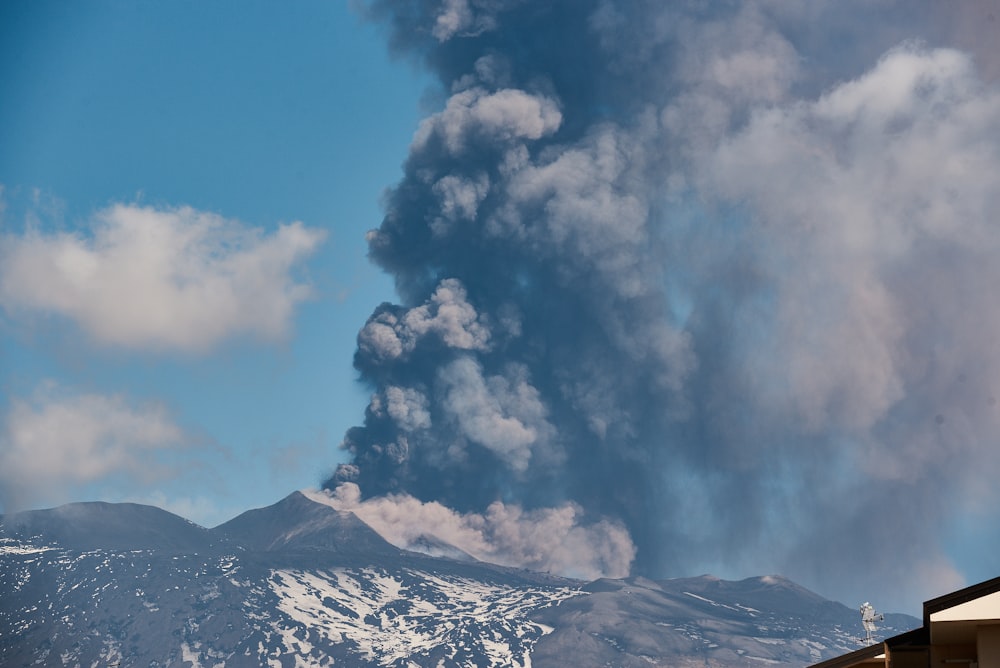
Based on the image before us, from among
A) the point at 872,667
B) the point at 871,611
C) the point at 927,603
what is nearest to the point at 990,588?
the point at 927,603

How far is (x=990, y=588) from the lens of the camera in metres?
22.6

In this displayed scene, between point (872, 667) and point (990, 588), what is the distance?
5.25 metres

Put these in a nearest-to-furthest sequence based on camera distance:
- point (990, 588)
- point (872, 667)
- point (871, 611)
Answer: point (990, 588) → point (872, 667) → point (871, 611)

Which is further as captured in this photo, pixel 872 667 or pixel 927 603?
pixel 872 667

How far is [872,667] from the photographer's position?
1064 inches

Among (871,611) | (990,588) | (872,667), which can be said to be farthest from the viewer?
(871,611)

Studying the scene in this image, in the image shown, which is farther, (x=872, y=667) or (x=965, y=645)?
(x=872, y=667)

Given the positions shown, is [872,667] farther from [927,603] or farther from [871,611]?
[871,611]

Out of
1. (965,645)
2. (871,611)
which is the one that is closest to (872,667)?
(965,645)

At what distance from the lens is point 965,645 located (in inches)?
931

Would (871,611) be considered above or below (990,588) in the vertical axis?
above

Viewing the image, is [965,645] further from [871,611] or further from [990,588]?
[871,611]

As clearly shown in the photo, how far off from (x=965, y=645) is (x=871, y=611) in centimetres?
4635

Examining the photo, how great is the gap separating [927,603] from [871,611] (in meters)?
46.9
